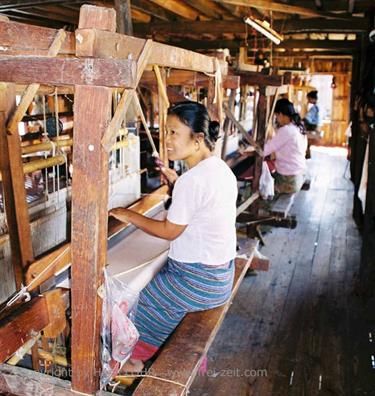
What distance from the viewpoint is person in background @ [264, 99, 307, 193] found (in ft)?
16.9

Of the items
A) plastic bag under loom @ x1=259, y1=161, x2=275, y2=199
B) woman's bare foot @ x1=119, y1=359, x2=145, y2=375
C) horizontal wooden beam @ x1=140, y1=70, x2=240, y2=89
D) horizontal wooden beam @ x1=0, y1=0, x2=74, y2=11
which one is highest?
horizontal wooden beam @ x1=0, y1=0, x2=74, y2=11

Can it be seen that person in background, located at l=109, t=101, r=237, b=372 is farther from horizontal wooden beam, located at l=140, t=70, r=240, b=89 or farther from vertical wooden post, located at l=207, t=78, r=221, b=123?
horizontal wooden beam, located at l=140, t=70, r=240, b=89

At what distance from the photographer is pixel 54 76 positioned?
4.45ft

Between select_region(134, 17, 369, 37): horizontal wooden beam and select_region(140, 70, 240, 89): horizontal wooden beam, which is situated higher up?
select_region(134, 17, 369, 37): horizontal wooden beam

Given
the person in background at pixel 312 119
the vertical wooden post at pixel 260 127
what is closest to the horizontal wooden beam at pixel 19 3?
the vertical wooden post at pixel 260 127

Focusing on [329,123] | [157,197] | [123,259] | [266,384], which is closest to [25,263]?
[123,259]

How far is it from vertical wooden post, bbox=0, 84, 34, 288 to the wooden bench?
0.77 m

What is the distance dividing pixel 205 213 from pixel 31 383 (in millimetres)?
1008

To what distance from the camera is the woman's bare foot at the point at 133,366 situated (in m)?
2.29

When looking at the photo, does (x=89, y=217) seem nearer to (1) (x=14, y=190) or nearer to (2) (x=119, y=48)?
(2) (x=119, y=48)

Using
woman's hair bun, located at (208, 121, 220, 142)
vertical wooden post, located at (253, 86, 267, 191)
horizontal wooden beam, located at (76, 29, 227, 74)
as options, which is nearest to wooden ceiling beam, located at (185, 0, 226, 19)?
vertical wooden post, located at (253, 86, 267, 191)

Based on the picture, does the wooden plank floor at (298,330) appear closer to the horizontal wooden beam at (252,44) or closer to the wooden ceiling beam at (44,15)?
the wooden ceiling beam at (44,15)

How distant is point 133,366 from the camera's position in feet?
7.61

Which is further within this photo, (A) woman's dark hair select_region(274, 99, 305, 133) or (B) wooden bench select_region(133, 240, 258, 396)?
(A) woman's dark hair select_region(274, 99, 305, 133)
